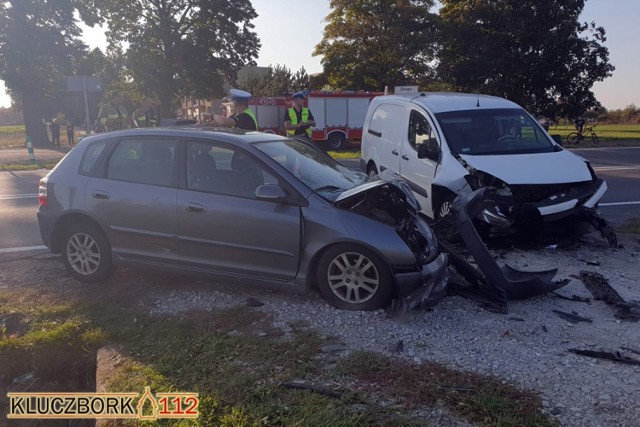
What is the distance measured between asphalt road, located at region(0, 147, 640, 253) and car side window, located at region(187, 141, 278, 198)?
3.45 metres

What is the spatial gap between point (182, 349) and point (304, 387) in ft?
3.72

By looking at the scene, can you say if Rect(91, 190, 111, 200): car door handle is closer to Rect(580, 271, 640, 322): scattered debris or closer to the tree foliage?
Rect(580, 271, 640, 322): scattered debris

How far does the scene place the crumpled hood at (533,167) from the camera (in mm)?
6418

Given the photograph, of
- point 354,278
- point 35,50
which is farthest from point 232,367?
point 35,50

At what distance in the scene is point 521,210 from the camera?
6.12 metres

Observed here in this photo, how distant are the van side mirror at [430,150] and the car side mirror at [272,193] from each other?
10.5ft

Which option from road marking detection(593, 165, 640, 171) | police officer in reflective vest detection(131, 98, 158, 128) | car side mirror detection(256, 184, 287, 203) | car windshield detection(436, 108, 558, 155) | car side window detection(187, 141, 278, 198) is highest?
police officer in reflective vest detection(131, 98, 158, 128)

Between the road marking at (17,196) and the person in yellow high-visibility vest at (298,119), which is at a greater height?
the person in yellow high-visibility vest at (298,119)

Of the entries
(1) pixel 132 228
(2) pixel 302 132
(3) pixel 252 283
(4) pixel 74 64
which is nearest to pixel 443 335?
(3) pixel 252 283

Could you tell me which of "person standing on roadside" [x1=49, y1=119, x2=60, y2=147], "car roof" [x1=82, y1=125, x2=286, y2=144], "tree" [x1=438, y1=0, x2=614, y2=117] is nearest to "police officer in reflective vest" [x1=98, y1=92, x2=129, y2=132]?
"car roof" [x1=82, y1=125, x2=286, y2=144]

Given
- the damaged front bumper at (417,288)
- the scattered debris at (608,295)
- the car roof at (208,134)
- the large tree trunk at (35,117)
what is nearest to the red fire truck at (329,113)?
the large tree trunk at (35,117)

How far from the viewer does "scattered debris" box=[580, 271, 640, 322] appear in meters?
4.65

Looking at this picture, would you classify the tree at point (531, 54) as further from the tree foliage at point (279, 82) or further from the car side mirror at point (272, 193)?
the car side mirror at point (272, 193)

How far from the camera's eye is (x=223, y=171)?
5230mm
